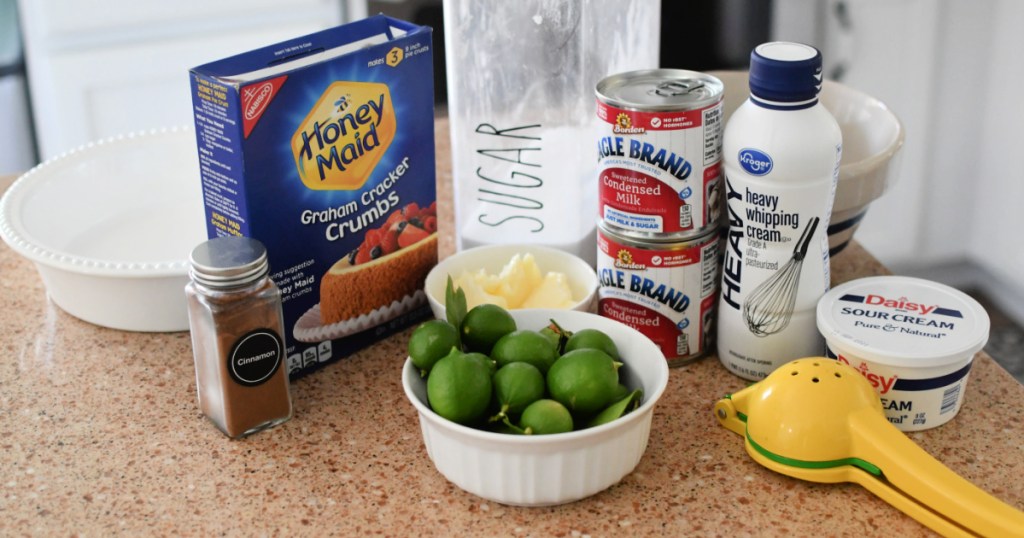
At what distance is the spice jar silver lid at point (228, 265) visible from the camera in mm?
911

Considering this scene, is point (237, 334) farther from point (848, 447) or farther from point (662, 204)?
point (848, 447)

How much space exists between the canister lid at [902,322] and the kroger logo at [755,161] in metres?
0.15

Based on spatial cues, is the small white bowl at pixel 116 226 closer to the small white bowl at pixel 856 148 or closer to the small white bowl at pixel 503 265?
the small white bowl at pixel 503 265

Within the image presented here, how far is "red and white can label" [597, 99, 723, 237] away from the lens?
0.97 m

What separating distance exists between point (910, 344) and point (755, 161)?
21 centimetres

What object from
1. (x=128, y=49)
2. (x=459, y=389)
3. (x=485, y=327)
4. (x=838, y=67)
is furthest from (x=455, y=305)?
(x=838, y=67)

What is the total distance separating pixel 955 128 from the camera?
2676 mm

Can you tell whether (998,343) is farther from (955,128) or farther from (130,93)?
(130,93)

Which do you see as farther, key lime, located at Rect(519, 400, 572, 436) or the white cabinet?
the white cabinet

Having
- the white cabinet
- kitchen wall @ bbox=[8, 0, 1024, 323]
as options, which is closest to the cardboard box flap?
kitchen wall @ bbox=[8, 0, 1024, 323]

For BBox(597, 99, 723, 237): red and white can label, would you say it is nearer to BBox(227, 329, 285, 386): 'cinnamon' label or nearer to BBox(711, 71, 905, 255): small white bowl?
BBox(711, 71, 905, 255): small white bowl

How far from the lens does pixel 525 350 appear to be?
91 centimetres

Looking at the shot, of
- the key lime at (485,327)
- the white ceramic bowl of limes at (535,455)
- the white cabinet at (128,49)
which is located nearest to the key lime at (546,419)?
the white ceramic bowl of limes at (535,455)

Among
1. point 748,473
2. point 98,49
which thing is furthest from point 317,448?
point 98,49
